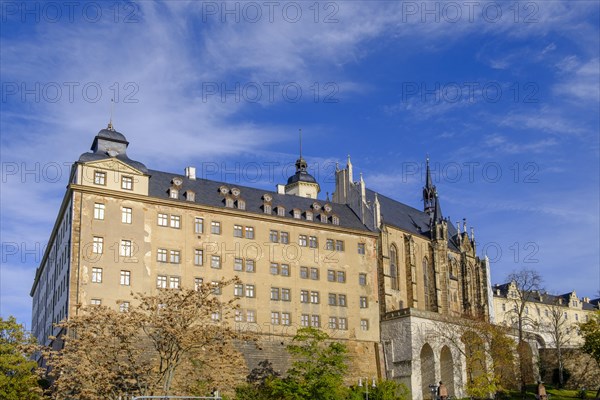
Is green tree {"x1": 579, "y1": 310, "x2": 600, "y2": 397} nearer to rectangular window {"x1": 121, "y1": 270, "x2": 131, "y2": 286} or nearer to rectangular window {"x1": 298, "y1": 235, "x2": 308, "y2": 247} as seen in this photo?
rectangular window {"x1": 298, "y1": 235, "x2": 308, "y2": 247}

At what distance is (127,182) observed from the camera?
216 feet

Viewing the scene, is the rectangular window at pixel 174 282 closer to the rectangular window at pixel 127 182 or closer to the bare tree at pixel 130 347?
the rectangular window at pixel 127 182

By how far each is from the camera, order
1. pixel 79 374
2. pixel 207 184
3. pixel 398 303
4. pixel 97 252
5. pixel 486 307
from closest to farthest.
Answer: pixel 79 374
pixel 97 252
pixel 207 184
pixel 398 303
pixel 486 307

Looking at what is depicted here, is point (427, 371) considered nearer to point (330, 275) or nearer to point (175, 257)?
point (330, 275)

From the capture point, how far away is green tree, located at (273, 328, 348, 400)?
59.9m

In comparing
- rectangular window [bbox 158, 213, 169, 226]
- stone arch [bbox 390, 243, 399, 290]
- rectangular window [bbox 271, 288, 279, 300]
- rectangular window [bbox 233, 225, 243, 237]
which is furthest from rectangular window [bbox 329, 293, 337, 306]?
rectangular window [bbox 158, 213, 169, 226]

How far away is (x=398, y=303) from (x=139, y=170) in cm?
3116

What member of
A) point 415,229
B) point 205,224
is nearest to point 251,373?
point 205,224

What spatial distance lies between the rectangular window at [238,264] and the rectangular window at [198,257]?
3.08 metres

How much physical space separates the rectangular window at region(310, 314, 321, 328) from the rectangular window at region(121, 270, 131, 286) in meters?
17.6

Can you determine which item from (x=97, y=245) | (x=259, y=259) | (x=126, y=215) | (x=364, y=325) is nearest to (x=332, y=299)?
(x=364, y=325)

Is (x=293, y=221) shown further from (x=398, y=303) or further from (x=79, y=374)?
(x=79, y=374)

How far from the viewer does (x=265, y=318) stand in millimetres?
69562

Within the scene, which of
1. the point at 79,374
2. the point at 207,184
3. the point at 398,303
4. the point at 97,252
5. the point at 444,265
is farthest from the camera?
the point at 444,265
